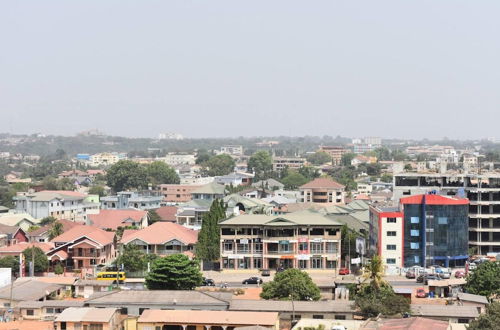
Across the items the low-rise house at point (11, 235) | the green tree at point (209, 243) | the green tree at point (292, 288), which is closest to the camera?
the green tree at point (292, 288)

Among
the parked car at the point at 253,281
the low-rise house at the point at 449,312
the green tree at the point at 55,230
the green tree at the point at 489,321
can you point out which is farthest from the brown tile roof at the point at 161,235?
the green tree at the point at 489,321

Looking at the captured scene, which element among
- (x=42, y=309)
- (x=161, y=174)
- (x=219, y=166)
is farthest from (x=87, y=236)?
(x=219, y=166)

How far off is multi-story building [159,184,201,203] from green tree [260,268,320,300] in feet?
147

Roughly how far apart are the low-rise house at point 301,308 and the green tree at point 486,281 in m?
6.09

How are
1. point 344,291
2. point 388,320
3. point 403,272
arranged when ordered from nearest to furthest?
1. point 388,320
2. point 344,291
3. point 403,272

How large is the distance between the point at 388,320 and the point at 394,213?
13.0 metres

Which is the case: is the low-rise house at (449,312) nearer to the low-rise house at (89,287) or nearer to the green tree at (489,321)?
the green tree at (489,321)

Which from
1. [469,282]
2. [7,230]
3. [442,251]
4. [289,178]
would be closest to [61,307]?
[469,282]

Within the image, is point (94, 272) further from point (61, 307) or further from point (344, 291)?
point (344, 291)

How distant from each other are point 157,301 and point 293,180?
6097 centimetres

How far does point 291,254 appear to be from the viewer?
124 feet

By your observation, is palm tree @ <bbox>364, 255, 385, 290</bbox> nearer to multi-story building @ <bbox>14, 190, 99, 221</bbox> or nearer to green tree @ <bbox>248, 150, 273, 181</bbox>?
multi-story building @ <bbox>14, 190, 99, 221</bbox>

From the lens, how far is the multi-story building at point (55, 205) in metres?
58.2

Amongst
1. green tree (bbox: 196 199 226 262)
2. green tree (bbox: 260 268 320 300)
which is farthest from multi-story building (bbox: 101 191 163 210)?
green tree (bbox: 260 268 320 300)
